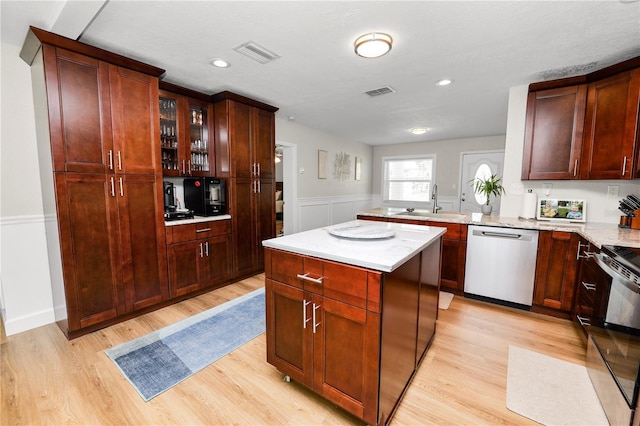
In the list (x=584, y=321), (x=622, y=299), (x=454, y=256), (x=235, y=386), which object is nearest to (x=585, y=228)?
(x=584, y=321)

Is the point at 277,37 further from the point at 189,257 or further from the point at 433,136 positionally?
the point at 433,136

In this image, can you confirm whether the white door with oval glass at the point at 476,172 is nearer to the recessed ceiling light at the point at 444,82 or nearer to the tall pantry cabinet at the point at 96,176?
the recessed ceiling light at the point at 444,82

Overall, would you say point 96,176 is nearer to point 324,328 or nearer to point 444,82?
point 324,328

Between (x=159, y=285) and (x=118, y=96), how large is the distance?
1.79m

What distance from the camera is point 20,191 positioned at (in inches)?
88.4

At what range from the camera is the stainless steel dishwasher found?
2.64m

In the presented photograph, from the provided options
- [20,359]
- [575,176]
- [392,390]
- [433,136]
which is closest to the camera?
[392,390]

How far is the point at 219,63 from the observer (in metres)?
2.52

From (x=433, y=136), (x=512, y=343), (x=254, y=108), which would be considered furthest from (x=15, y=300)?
(x=433, y=136)

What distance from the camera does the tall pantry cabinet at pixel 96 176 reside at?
2.04 m

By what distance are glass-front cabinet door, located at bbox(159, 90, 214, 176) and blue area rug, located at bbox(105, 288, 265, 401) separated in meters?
1.64

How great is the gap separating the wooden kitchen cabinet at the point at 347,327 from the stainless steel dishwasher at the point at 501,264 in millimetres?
1515

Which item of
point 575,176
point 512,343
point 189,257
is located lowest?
point 512,343

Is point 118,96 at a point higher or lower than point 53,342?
higher
